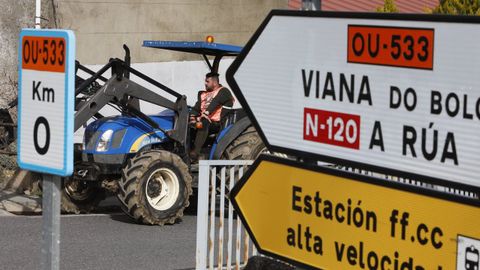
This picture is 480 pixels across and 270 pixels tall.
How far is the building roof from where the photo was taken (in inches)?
917

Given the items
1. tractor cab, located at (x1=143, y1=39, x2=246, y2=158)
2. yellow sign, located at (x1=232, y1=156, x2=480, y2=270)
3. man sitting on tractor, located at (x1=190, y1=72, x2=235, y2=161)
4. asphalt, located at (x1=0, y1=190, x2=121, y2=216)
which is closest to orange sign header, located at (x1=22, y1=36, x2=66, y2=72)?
yellow sign, located at (x1=232, y1=156, x2=480, y2=270)

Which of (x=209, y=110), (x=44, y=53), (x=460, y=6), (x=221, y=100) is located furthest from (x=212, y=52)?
(x=44, y=53)

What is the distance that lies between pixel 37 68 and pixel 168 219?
798cm

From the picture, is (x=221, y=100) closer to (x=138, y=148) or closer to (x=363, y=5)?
(x=138, y=148)

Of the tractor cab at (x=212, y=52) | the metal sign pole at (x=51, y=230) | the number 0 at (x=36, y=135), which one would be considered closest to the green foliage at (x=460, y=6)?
the tractor cab at (x=212, y=52)

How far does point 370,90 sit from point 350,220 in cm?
49

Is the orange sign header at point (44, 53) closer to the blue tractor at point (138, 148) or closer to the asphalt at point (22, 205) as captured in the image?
the blue tractor at point (138, 148)

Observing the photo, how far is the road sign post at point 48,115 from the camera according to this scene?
16.0 feet

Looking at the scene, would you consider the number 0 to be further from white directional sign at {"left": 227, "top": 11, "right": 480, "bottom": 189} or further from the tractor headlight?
the tractor headlight

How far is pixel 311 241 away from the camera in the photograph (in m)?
4.14

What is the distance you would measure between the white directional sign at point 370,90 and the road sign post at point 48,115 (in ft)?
2.92

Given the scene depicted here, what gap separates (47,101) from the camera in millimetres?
5039

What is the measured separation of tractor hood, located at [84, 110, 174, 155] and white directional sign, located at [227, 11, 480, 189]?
29.1 ft

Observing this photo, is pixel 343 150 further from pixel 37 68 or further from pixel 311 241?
pixel 37 68
